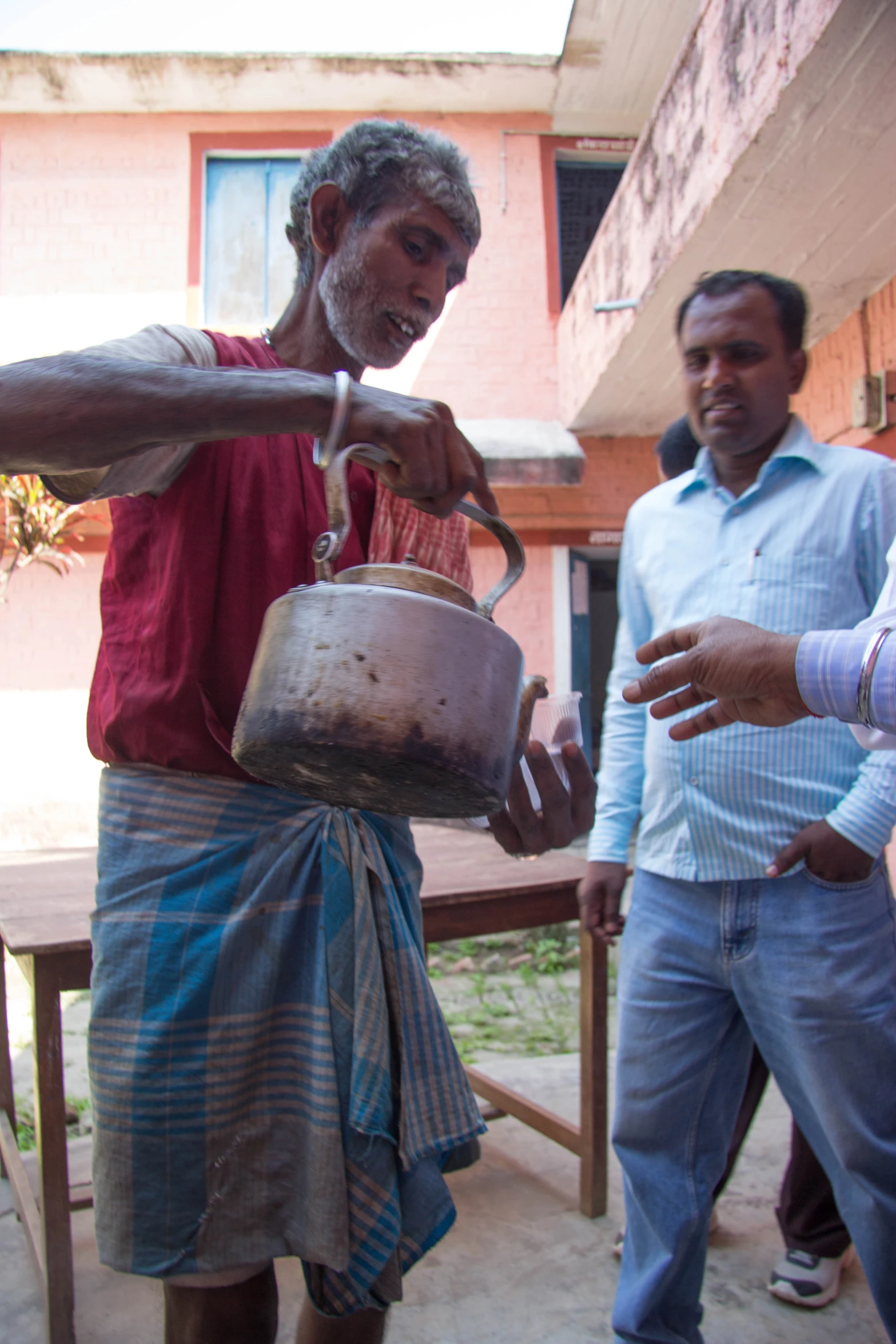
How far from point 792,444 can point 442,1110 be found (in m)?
1.44

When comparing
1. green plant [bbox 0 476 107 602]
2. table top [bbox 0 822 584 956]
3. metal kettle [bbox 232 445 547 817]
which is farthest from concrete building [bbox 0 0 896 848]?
metal kettle [bbox 232 445 547 817]

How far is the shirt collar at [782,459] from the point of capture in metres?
1.91

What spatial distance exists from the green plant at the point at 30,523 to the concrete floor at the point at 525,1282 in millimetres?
4760

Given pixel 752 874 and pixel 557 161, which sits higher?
pixel 557 161

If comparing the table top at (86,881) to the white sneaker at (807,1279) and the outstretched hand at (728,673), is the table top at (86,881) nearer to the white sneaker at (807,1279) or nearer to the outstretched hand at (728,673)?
the white sneaker at (807,1279)

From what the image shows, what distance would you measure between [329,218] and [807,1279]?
2534 millimetres

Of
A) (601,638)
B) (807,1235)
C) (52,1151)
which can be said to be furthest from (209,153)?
(807,1235)

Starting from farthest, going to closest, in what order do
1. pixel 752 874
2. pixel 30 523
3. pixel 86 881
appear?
pixel 30 523 < pixel 86 881 < pixel 752 874

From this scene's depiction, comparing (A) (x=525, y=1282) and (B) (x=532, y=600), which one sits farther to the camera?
(B) (x=532, y=600)

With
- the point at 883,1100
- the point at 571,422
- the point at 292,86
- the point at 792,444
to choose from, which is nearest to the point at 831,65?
the point at 792,444

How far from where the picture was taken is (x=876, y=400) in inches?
181

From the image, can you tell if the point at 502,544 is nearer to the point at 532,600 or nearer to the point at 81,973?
the point at 81,973

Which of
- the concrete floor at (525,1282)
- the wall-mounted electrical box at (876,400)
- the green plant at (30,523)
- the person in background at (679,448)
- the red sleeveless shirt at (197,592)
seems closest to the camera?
the red sleeveless shirt at (197,592)

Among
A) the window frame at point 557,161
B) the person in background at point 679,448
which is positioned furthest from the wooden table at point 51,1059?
the window frame at point 557,161
